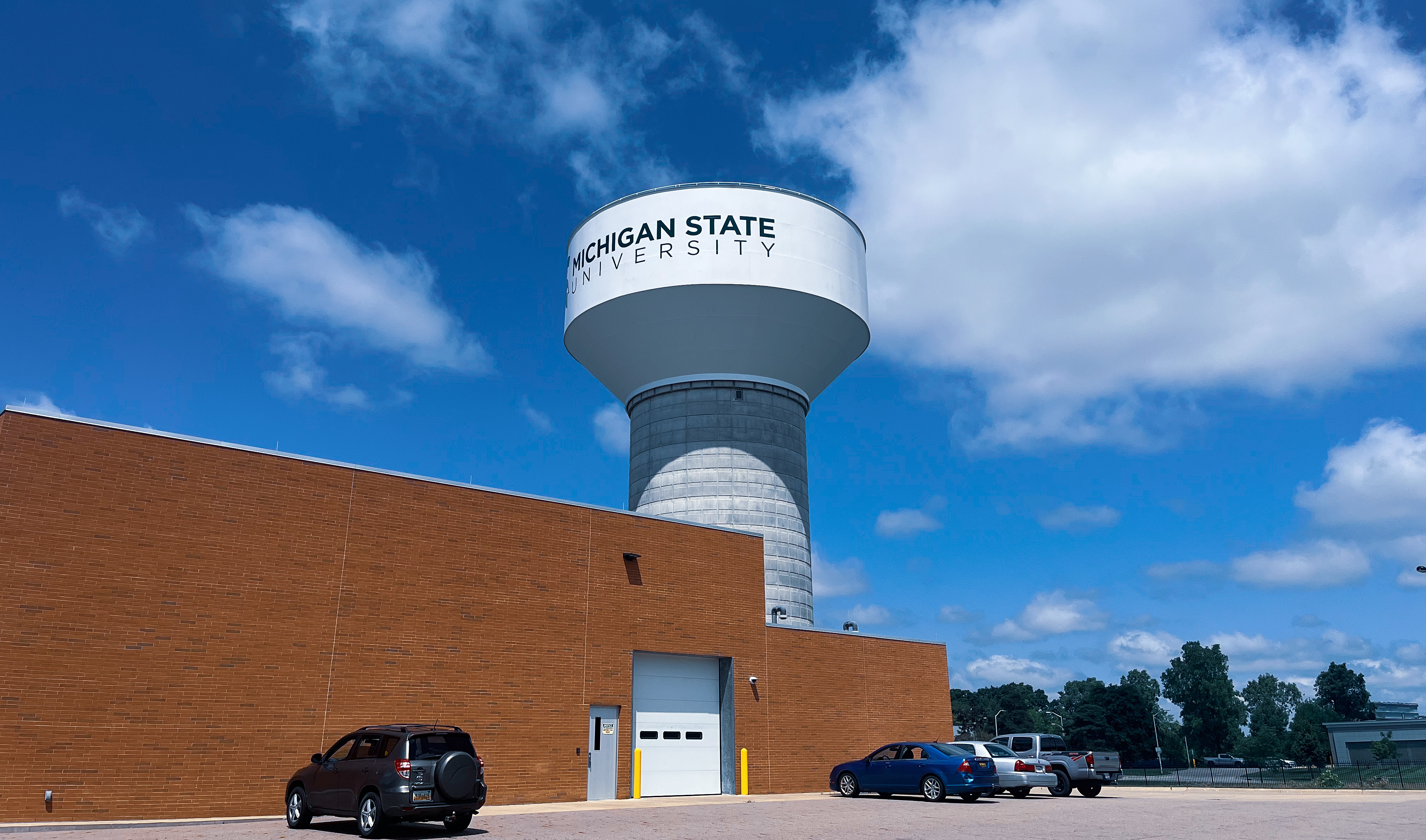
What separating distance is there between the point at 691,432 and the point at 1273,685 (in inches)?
5847

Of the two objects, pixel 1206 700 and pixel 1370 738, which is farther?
pixel 1206 700

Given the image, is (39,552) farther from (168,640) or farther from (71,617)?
(168,640)

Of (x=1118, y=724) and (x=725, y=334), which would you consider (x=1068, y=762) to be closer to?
(x=725, y=334)

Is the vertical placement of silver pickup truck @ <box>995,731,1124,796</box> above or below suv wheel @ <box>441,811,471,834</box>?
above

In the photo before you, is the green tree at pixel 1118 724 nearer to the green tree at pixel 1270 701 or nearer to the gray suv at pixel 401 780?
A: the green tree at pixel 1270 701

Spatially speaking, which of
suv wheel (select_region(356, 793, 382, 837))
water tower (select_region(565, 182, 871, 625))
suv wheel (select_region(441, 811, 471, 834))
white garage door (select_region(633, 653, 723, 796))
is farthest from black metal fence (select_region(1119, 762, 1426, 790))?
suv wheel (select_region(356, 793, 382, 837))

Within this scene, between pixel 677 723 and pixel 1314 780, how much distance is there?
85.1ft

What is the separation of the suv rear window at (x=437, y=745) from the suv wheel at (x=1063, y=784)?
51.6 feet

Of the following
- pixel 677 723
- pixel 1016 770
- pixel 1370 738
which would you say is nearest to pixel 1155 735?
pixel 1370 738

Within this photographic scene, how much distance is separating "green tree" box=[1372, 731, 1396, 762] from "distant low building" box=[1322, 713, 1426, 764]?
42 cm

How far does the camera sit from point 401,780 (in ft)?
43.3

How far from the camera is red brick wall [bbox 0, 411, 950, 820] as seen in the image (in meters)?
15.9

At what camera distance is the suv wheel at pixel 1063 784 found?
23.7 m

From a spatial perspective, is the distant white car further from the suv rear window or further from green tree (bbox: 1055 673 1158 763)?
green tree (bbox: 1055 673 1158 763)
